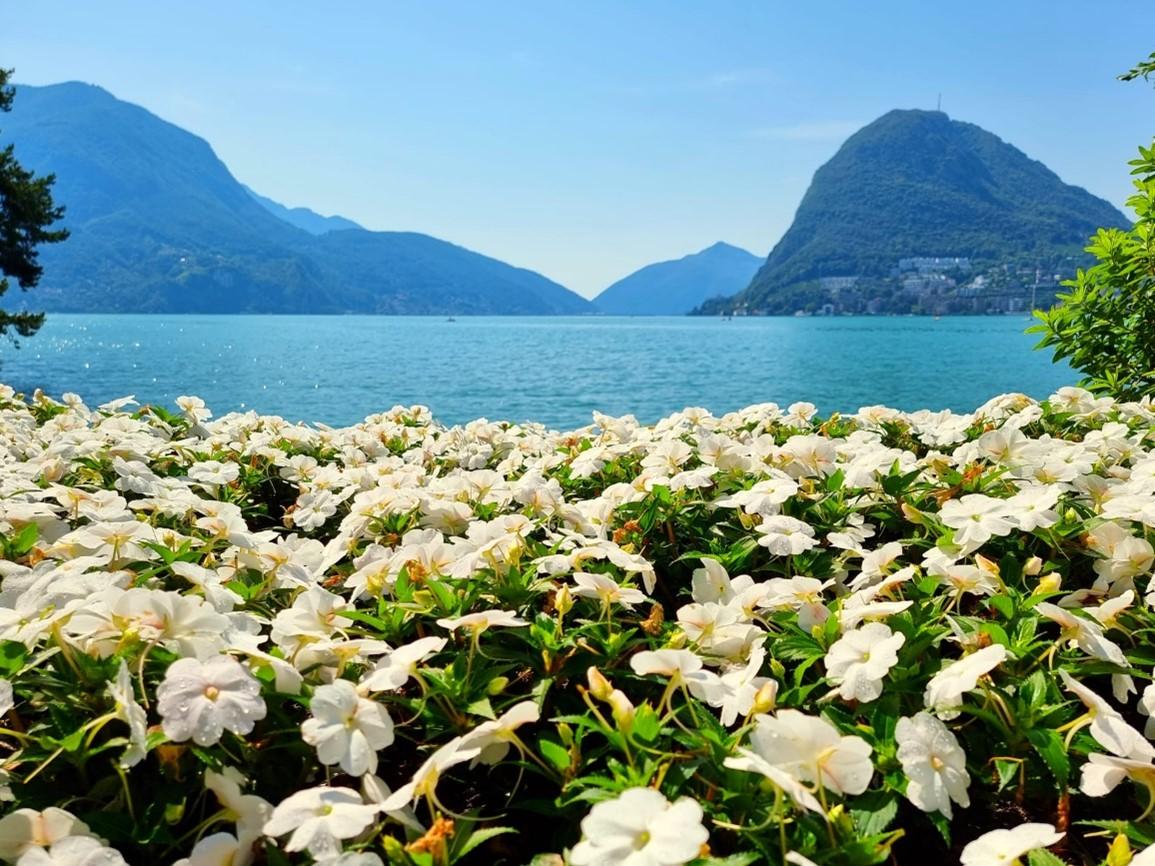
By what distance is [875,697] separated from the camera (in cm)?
134

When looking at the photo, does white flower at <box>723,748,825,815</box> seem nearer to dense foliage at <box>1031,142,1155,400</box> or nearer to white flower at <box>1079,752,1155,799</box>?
white flower at <box>1079,752,1155,799</box>

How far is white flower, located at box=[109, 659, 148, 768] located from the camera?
3.80ft

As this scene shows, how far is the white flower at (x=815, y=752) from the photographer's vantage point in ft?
3.65

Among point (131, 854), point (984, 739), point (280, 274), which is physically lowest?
point (131, 854)

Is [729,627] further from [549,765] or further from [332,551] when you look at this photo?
[332,551]

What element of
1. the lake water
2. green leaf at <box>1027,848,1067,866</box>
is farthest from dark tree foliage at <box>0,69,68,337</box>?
green leaf at <box>1027,848,1067,866</box>

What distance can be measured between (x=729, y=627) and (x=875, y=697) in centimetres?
32

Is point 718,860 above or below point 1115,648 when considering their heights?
below

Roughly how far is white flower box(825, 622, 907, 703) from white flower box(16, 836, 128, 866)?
3.80 feet

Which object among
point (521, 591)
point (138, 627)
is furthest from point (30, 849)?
point (521, 591)

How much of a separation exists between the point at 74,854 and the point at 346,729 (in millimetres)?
384

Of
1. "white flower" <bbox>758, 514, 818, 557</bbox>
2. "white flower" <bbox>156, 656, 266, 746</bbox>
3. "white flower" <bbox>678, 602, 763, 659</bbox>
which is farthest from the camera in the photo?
"white flower" <bbox>758, 514, 818, 557</bbox>

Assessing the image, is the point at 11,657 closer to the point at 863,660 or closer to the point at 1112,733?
the point at 863,660

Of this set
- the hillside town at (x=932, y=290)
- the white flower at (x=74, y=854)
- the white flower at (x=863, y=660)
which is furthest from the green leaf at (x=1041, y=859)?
the hillside town at (x=932, y=290)
